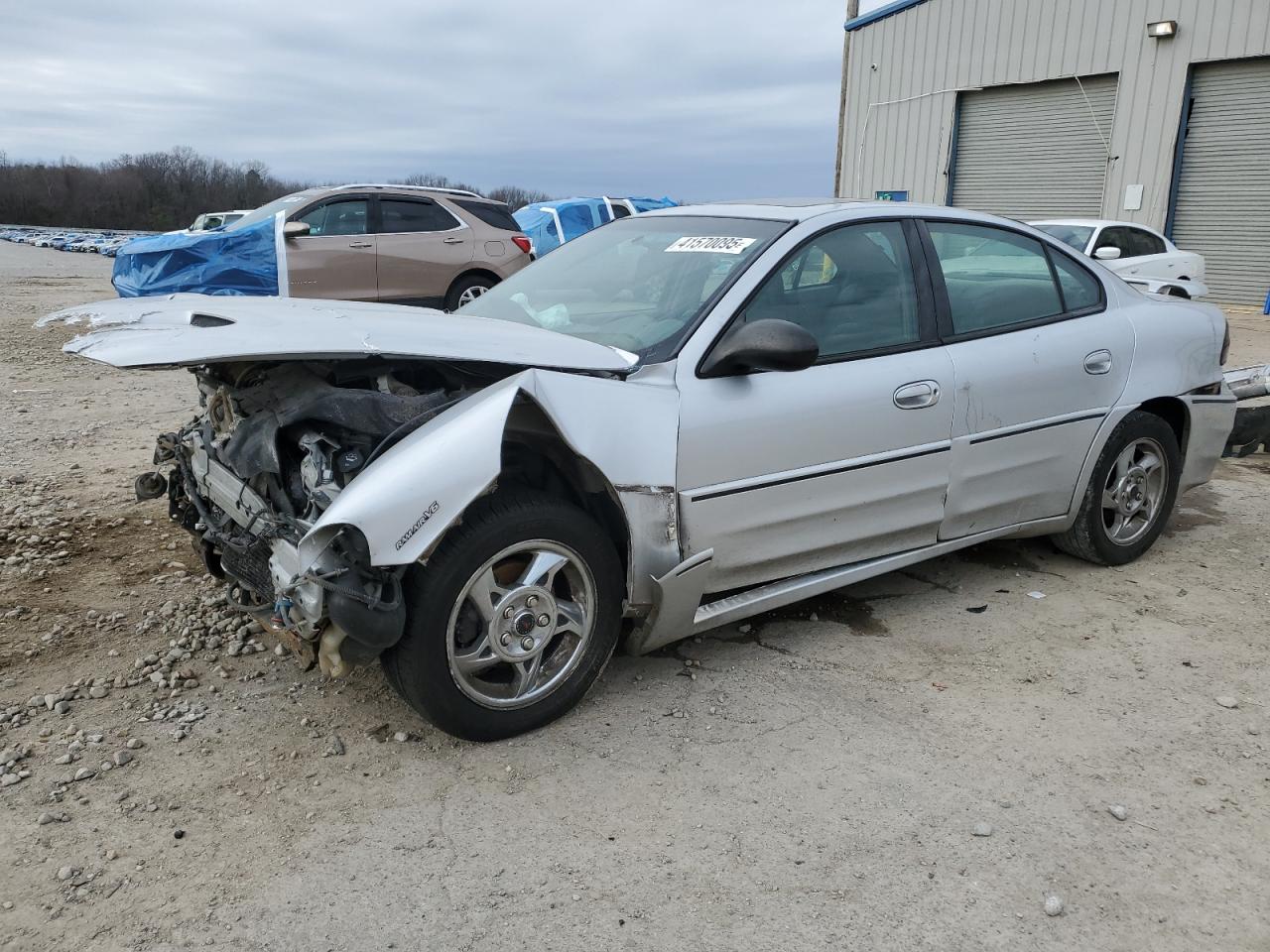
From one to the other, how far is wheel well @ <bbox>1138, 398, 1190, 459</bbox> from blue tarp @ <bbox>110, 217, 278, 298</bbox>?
356 inches

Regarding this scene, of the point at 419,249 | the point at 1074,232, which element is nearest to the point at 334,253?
the point at 419,249

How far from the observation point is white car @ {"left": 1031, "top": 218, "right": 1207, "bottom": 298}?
1181cm

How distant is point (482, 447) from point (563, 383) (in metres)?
0.37

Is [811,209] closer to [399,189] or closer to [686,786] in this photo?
[686,786]

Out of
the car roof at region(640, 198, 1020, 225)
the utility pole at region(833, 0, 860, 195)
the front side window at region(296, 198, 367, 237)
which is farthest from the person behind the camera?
the utility pole at region(833, 0, 860, 195)

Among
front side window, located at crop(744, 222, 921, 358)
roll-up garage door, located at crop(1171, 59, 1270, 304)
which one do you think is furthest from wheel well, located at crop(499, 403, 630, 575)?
roll-up garage door, located at crop(1171, 59, 1270, 304)

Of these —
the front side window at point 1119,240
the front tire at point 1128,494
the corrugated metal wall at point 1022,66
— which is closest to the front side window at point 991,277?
the front tire at point 1128,494

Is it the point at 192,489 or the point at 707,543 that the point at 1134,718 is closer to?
the point at 707,543

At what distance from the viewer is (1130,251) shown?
13.2 m

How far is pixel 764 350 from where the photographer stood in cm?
318

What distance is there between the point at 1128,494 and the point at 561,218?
13.1 metres

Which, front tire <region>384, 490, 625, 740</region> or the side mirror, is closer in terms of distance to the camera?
front tire <region>384, 490, 625, 740</region>

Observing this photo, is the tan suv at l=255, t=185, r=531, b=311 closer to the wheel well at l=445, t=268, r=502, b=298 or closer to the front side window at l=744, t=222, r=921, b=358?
the wheel well at l=445, t=268, r=502, b=298

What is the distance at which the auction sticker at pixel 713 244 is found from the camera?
3.68 m
